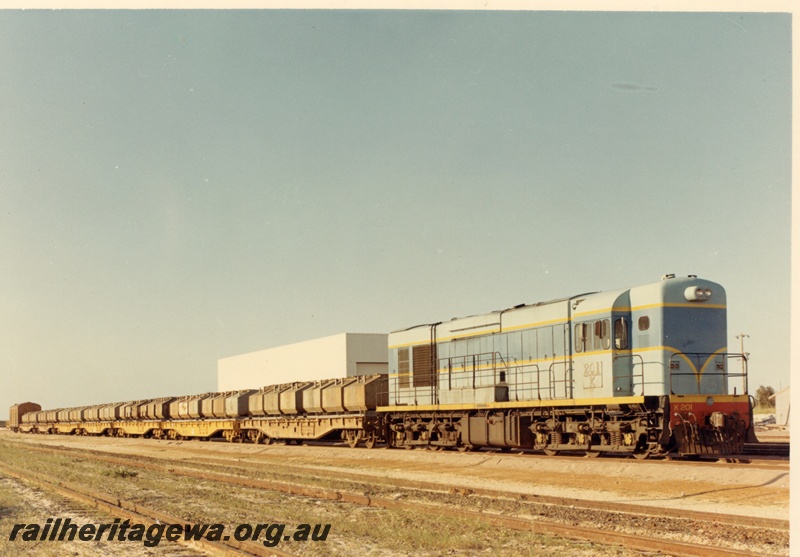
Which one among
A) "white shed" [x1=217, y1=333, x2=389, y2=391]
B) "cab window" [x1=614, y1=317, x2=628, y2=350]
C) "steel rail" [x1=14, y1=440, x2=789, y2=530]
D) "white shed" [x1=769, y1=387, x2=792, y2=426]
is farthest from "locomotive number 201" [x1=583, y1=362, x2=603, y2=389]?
"white shed" [x1=769, y1=387, x2=792, y2=426]

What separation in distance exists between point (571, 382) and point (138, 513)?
11.7 meters

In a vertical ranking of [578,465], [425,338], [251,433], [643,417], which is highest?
[425,338]

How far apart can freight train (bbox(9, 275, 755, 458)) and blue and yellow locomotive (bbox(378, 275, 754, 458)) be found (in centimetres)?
3

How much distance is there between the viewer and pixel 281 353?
66062 millimetres

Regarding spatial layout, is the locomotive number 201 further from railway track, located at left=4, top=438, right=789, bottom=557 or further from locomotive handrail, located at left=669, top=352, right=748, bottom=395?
railway track, located at left=4, top=438, right=789, bottom=557

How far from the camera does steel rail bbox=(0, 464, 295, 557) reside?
29.0ft

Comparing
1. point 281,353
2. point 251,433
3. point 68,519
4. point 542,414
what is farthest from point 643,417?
point 281,353

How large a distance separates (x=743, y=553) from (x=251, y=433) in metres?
33.4

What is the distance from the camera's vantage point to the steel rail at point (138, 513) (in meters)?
8.84

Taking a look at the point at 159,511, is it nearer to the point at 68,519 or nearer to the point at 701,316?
the point at 68,519

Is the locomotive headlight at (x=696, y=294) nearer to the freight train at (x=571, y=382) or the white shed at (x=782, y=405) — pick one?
the freight train at (x=571, y=382)

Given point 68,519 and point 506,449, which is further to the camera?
point 506,449

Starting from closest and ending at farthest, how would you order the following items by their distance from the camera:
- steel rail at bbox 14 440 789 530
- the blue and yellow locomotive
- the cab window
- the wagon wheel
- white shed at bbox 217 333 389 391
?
steel rail at bbox 14 440 789 530 < the blue and yellow locomotive < the cab window < the wagon wheel < white shed at bbox 217 333 389 391

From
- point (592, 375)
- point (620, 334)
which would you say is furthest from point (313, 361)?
point (620, 334)
